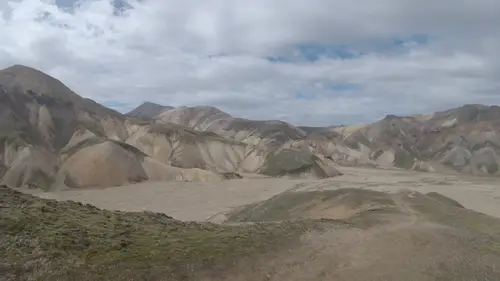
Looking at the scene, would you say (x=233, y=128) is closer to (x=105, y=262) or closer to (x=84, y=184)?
(x=84, y=184)

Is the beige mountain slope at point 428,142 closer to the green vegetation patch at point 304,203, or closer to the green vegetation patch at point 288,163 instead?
the green vegetation patch at point 288,163

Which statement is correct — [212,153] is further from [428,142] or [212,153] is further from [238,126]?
[428,142]

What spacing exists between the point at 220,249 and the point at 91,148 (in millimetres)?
54741

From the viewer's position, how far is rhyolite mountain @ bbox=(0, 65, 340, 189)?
62.8m

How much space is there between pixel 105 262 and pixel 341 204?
1875 centimetres

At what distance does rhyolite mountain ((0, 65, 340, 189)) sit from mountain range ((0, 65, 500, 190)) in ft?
0.45

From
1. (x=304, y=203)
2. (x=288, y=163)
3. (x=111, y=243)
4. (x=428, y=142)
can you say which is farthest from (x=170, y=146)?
(x=428, y=142)

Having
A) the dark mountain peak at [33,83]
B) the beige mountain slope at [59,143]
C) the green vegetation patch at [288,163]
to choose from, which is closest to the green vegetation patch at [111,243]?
the beige mountain slope at [59,143]

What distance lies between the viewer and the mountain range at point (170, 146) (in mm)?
64062

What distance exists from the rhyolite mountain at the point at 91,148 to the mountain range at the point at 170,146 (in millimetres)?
136

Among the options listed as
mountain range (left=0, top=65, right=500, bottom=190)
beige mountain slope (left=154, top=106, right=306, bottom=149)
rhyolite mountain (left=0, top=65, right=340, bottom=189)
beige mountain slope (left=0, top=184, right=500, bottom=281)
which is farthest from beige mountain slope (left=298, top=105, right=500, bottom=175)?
beige mountain slope (left=0, top=184, right=500, bottom=281)

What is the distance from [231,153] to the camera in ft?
292

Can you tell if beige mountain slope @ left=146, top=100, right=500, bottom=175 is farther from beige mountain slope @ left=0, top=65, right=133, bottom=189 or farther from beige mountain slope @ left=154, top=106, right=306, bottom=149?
beige mountain slope @ left=0, top=65, right=133, bottom=189

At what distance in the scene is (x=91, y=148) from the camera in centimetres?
6588
